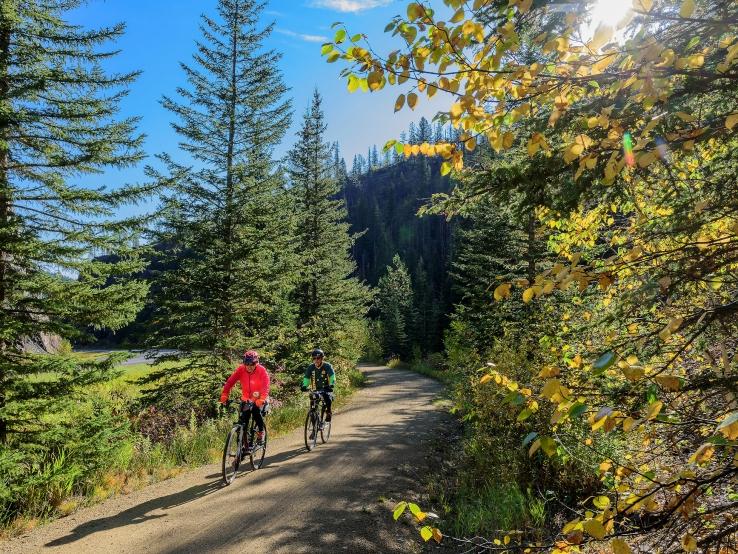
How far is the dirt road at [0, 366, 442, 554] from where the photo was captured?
18.7ft

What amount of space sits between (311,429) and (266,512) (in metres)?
3.85

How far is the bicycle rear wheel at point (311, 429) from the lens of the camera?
34.0ft

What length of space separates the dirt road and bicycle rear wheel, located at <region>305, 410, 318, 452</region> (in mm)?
253

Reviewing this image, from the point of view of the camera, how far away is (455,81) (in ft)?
6.89

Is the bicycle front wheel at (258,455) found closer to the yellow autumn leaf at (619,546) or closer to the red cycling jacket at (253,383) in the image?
the red cycling jacket at (253,383)

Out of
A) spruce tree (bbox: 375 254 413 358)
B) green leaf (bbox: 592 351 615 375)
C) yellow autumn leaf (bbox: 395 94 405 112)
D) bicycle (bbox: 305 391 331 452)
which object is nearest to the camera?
green leaf (bbox: 592 351 615 375)

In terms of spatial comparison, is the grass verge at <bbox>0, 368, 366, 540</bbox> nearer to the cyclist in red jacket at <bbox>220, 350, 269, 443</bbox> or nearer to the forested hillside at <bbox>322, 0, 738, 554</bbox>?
the cyclist in red jacket at <bbox>220, 350, 269, 443</bbox>

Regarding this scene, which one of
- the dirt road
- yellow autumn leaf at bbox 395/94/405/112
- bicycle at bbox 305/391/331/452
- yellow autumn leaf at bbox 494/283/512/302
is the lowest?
the dirt road

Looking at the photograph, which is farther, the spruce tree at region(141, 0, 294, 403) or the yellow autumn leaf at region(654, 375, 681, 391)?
the spruce tree at region(141, 0, 294, 403)

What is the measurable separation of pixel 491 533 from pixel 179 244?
11.4 meters

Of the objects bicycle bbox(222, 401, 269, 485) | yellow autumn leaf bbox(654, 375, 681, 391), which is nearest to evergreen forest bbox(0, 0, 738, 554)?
yellow autumn leaf bbox(654, 375, 681, 391)

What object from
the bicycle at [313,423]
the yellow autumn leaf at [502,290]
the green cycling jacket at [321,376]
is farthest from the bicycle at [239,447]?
the yellow autumn leaf at [502,290]

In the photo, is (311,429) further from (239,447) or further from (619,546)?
(619,546)

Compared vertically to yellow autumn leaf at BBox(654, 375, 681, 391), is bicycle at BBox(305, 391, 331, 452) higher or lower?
lower
